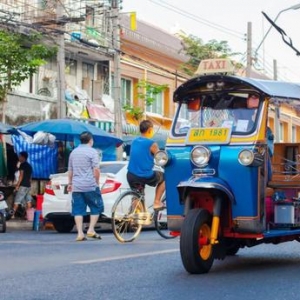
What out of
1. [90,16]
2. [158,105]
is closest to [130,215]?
[90,16]

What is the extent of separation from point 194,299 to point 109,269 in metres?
2.00

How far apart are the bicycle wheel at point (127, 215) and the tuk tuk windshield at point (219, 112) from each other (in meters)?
2.93

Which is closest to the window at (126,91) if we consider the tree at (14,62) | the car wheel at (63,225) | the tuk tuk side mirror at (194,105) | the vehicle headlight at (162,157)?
the tree at (14,62)

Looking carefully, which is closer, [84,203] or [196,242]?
[196,242]

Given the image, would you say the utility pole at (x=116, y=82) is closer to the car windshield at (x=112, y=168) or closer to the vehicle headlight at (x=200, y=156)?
the car windshield at (x=112, y=168)

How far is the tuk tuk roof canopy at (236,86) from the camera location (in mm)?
8266

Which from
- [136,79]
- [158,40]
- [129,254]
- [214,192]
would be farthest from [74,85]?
[214,192]

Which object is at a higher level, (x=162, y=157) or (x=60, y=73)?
(x=60, y=73)

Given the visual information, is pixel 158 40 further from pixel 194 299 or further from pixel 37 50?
pixel 194 299

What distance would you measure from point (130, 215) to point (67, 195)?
13.4ft

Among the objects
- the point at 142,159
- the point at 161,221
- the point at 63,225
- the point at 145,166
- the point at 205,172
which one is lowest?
the point at 63,225

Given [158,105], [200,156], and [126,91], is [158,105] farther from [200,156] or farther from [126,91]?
[200,156]


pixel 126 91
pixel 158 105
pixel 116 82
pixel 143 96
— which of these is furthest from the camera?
pixel 158 105

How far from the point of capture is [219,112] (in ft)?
28.1
